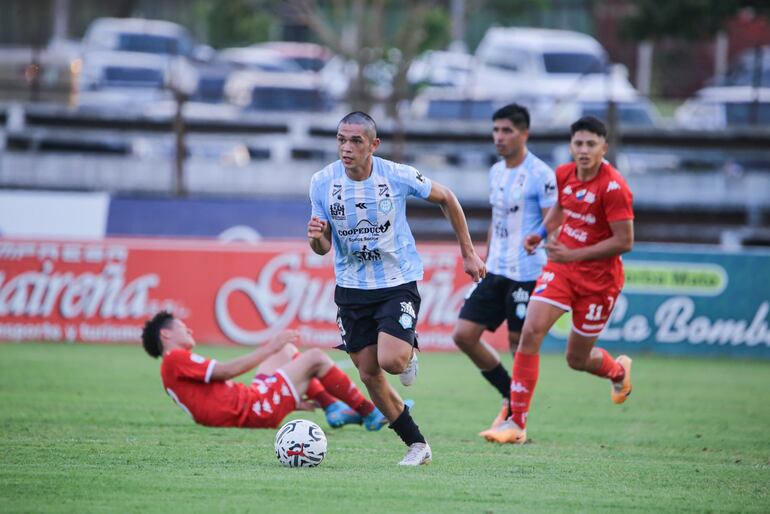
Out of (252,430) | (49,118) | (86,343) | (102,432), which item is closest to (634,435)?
(252,430)

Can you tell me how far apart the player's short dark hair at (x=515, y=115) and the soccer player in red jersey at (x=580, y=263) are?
0.67 metres

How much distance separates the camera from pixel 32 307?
55.1 ft

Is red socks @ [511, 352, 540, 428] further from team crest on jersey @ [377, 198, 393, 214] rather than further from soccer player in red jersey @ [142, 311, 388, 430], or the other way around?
team crest on jersey @ [377, 198, 393, 214]

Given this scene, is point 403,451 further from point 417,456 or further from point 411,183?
point 411,183

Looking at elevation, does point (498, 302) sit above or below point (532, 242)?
below

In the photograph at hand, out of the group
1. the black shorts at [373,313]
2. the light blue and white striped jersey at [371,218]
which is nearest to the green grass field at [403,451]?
the black shorts at [373,313]

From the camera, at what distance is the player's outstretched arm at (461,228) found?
7.96 m


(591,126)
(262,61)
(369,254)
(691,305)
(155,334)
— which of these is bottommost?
(691,305)

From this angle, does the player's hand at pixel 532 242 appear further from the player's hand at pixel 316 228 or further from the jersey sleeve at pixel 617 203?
the player's hand at pixel 316 228

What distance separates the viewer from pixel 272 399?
9.62 m

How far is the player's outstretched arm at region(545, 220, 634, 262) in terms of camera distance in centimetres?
902

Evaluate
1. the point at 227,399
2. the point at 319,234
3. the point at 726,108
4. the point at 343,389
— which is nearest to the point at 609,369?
the point at 343,389

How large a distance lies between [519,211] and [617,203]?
1.13 m

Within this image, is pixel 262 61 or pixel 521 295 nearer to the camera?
pixel 521 295
